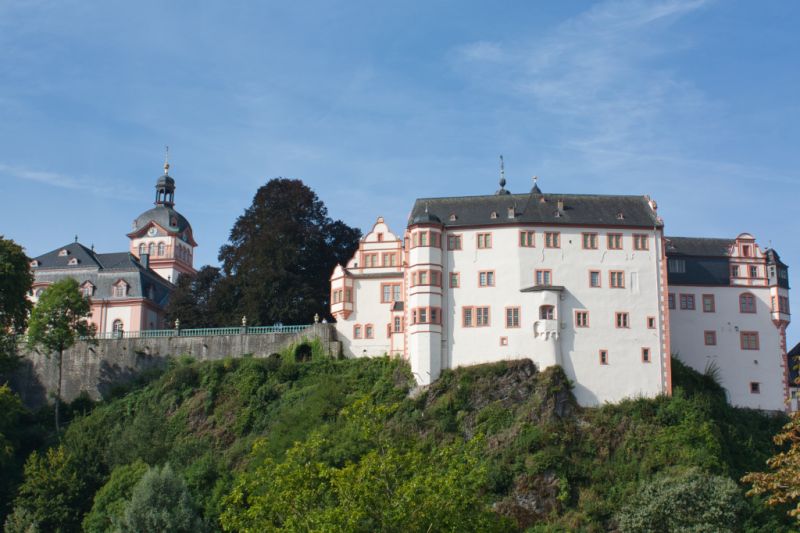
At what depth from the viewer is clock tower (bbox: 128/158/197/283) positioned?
106812 mm

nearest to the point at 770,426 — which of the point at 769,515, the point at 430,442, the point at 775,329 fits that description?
the point at 775,329

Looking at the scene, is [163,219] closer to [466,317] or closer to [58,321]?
[58,321]

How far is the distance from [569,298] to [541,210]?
5.18 meters

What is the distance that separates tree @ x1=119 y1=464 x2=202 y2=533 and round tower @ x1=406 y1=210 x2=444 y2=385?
1386 cm

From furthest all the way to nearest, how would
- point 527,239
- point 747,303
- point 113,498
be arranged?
point 747,303, point 527,239, point 113,498

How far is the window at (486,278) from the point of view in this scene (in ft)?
201

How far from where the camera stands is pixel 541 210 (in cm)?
6272

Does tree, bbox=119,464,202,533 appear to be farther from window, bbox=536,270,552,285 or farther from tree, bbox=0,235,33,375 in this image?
window, bbox=536,270,552,285

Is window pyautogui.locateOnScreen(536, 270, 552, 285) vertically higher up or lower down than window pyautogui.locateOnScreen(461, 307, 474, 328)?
higher up

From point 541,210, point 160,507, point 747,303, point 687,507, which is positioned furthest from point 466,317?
point 160,507

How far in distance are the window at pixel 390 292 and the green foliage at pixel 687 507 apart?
19.4 meters

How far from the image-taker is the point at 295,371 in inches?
2537

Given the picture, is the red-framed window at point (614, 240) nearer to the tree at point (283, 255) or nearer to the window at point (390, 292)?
the window at point (390, 292)

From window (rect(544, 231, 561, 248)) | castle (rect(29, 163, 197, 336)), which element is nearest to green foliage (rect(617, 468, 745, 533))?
window (rect(544, 231, 561, 248))
